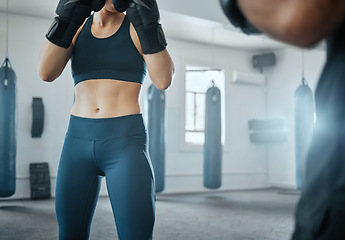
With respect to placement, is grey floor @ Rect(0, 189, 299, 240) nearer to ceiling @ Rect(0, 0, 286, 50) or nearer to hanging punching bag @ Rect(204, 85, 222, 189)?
hanging punching bag @ Rect(204, 85, 222, 189)

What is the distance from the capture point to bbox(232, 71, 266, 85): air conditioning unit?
6648 mm

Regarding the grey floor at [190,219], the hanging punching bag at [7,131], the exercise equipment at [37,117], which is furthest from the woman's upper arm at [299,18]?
the exercise equipment at [37,117]

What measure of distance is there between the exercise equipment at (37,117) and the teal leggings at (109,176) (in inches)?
150

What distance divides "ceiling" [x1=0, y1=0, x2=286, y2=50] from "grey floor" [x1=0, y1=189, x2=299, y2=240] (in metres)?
2.60

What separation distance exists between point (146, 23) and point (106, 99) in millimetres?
A: 323

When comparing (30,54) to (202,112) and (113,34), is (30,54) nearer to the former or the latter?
(202,112)

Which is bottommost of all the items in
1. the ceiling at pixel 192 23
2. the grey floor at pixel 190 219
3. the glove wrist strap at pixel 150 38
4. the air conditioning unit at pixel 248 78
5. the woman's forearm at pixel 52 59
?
the grey floor at pixel 190 219

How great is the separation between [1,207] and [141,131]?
3.61 meters

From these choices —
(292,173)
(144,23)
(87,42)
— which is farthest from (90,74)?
(292,173)

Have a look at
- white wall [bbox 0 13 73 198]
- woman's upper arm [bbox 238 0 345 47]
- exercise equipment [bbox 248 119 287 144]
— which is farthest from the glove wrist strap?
exercise equipment [bbox 248 119 287 144]

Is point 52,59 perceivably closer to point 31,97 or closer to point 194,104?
point 31,97

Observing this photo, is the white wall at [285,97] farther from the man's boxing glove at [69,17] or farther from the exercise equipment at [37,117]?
the man's boxing glove at [69,17]

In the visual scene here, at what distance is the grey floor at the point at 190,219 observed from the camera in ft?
9.83

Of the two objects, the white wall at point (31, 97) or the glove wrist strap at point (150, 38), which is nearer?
the glove wrist strap at point (150, 38)
